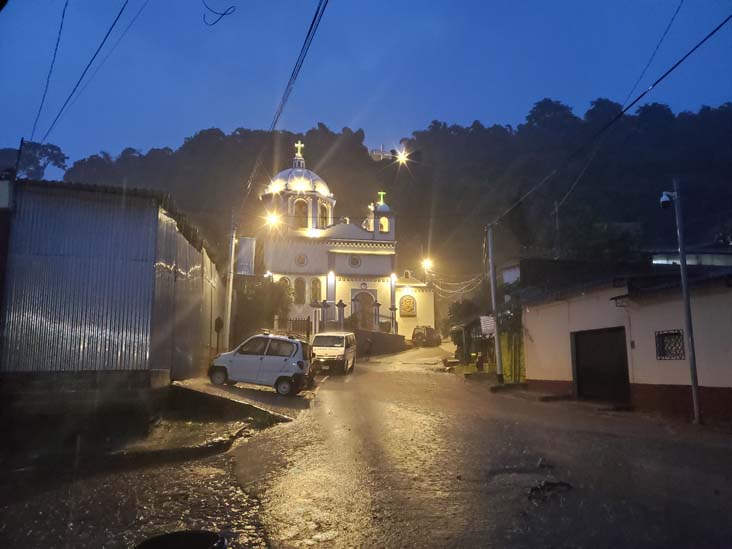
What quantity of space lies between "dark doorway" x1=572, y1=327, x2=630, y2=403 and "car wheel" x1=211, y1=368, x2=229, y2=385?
1035 cm

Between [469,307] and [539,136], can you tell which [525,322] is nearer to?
[469,307]

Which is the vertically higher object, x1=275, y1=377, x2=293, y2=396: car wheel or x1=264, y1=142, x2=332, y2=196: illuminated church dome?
x1=264, y1=142, x2=332, y2=196: illuminated church dome

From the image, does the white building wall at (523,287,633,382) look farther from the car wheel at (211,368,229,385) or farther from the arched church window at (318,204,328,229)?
the arched church window at (318,204,328,229)

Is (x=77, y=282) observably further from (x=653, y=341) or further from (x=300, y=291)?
(x=300, y=291)

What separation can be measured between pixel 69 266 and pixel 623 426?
1086cm

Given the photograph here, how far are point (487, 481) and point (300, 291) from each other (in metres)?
42.7

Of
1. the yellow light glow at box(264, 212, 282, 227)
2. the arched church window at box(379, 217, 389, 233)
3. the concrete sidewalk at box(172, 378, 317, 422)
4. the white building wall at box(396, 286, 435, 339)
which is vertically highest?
the arched church window at box(379, 217, 389, 233)

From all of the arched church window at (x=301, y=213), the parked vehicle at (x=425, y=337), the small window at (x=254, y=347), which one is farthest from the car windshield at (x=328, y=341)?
the arched church window at (x=301, y=213)

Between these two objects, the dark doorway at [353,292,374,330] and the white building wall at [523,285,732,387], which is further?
the dark doorway at [353,292,374,330]

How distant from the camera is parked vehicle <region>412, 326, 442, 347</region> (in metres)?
47.8

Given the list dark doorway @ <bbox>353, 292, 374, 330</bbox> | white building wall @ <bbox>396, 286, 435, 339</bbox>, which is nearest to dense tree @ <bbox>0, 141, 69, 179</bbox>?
dark doorway @ <bbox>353, 292, 374, 330</bbox>

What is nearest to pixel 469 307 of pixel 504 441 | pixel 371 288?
pixel 371 288

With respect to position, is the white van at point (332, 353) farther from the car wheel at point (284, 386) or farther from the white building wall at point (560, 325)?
the car wheel at point (284, 386)

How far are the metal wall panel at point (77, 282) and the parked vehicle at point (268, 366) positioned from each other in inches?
228
